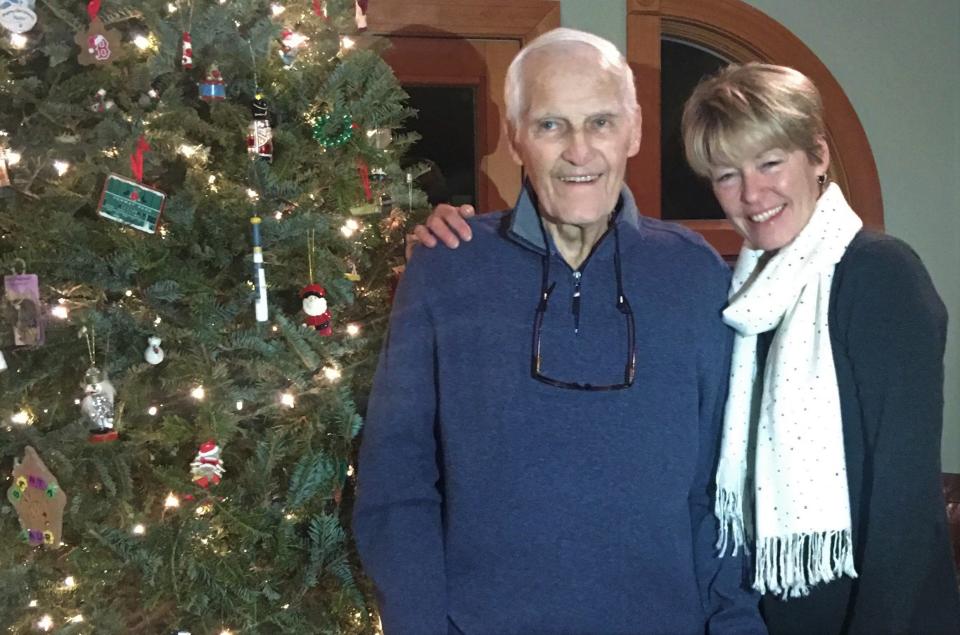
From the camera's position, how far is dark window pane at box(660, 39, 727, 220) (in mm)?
3016

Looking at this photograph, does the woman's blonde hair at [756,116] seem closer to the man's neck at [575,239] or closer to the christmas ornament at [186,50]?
the man's neck at [575,239]

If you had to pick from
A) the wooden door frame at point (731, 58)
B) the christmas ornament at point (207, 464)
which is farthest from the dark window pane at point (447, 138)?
the christmas ornament at point (207, 464)

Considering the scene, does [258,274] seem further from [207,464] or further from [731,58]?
[731,58]

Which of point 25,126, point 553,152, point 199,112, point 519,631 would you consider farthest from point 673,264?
point 25,126

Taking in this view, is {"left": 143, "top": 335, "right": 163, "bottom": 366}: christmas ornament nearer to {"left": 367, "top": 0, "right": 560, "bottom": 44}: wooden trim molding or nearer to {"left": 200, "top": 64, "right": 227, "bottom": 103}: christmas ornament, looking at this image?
{"left": 200, "top": 64, "right": 227, "bottom": 103}: christmas ornament

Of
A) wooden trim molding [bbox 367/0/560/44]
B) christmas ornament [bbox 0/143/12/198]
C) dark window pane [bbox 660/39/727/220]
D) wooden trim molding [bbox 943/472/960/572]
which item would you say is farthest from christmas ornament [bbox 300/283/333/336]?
wooden trim molding [bbox 943/472/960/572]

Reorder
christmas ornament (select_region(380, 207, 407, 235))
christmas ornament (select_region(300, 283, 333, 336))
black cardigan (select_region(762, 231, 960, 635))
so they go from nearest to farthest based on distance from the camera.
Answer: black cardigan (select_region(762, 231, 960, 635))
christmas ornament (select_region(300, 283, 333, 336))
christmas ornament (select_region(380, 207, 407, 235))

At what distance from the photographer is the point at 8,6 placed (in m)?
1.46

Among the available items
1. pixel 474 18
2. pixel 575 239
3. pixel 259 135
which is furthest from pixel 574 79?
pixel 474 18

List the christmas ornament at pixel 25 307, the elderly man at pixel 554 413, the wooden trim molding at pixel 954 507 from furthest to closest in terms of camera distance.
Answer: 1. the wooden trim molding at pixel 954 507
2. the christmas ornament at pixel 25 307
3. the elderly man at pixel 554 413

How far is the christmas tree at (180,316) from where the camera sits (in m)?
1.55

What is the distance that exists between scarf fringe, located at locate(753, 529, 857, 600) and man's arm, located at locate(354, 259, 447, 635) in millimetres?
573

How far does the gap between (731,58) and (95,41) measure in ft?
7.61

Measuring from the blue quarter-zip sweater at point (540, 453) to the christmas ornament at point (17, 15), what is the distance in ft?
2.89
